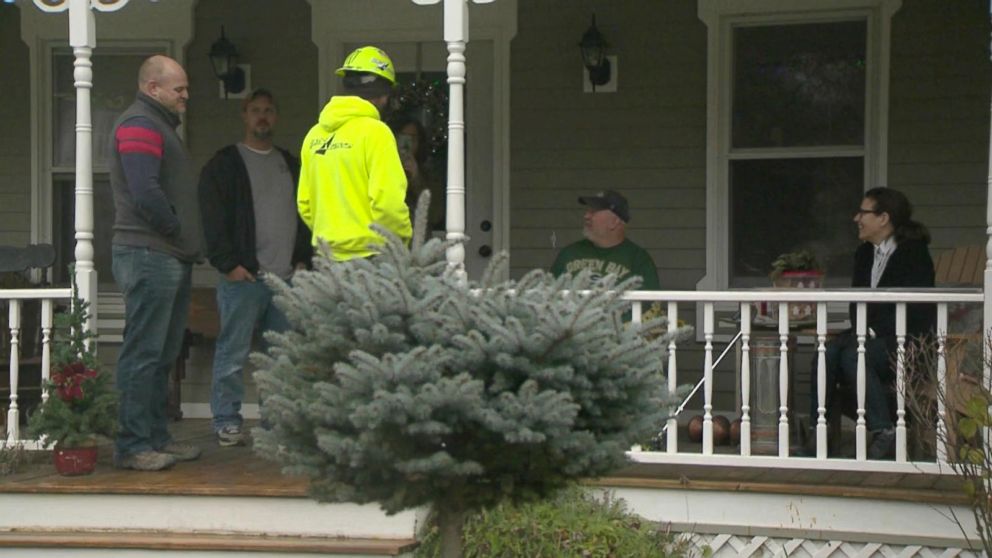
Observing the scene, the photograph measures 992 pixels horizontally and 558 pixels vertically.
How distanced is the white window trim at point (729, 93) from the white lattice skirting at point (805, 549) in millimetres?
2283

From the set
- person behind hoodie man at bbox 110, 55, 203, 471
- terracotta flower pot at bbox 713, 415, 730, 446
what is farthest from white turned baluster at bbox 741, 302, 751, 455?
person behind hoodie man at bbox 110, 55, 203, 471

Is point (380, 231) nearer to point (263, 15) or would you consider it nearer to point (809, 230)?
point (809, 230)

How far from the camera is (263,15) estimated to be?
805 centimetres

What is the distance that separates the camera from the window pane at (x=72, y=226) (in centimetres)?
816

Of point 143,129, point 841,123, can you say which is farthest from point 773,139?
point 143,129

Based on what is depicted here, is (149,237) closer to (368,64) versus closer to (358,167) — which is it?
(358,167)

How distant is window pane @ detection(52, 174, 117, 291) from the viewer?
26.8ft

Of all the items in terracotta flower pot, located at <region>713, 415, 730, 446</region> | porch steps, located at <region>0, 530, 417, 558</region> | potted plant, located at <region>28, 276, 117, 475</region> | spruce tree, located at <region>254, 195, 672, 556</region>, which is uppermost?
spruce tree, located at <region>254, 195, 672, 556</region>

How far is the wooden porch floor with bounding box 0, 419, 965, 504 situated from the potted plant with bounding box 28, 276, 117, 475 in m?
0.11

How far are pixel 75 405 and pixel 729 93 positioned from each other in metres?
4.02

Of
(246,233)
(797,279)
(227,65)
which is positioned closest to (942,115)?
(797,279)

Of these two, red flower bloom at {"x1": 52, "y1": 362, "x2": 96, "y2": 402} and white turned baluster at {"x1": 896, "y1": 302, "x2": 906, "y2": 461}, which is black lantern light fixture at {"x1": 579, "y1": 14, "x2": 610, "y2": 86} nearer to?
white turned baluster at {"x1": 896, "y1": 302, "x2": 906, "y2": 461}

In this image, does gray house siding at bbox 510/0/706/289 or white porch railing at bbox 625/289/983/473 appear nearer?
white porch railing at bbox 625/289/983/473

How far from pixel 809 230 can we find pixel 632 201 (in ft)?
3.37
